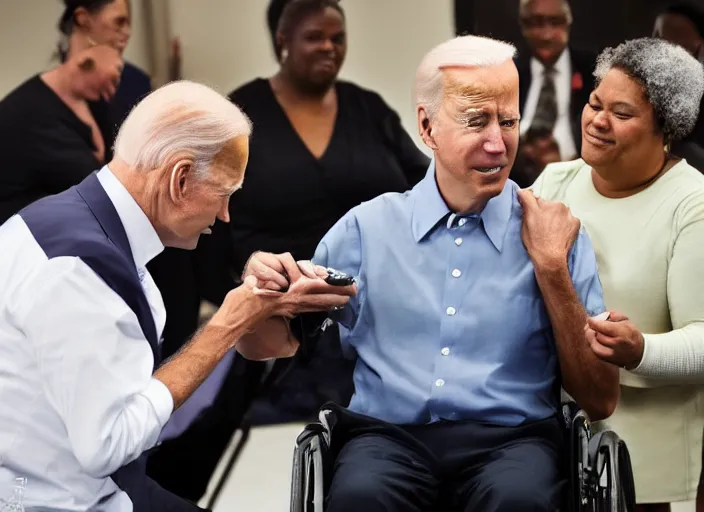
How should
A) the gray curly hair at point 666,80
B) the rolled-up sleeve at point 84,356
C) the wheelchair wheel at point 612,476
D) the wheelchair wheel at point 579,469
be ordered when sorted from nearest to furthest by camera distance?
the rolled-up sleeve at point 84,356 → the wheelchair wheel at point 612,476 → the wheelchair wheel at point 579,469 → the gray curly hair at point 666,80

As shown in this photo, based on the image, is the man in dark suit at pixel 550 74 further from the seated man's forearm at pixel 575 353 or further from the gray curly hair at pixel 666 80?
the seated man's forearm at pixel 575 353

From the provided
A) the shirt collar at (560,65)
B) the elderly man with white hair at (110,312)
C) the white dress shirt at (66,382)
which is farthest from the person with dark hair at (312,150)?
the white dress shirt at (66,382)

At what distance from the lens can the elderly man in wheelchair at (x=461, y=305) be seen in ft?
6.46

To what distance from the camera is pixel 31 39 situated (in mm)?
2775

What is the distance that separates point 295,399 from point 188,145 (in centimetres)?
117

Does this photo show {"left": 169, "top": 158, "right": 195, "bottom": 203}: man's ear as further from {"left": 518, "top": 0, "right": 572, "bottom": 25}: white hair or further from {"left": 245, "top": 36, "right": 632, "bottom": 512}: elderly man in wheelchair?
{"left": 518, "top": 0, "right": 572, "bottom": 25}: white hair

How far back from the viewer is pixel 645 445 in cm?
230

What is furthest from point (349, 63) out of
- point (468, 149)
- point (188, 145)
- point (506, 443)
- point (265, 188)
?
point (506, 443)

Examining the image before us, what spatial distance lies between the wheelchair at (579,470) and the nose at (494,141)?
21.5 inches

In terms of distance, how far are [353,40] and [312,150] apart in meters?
0.32

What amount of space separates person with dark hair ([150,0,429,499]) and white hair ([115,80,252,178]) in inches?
33.4

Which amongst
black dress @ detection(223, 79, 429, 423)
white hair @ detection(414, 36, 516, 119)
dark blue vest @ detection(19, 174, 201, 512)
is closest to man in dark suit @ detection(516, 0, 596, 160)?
black dress @ detection(223, 79, 429, 423)

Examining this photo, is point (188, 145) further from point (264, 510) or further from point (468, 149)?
point (264, 510)

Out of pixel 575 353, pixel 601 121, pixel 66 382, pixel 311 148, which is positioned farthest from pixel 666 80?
pixel 66 382
